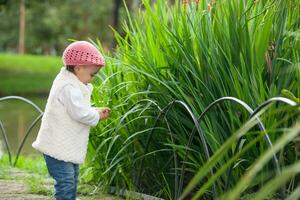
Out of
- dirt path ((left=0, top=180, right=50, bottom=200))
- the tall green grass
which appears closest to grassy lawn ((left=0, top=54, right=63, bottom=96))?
dirt path ((left=0, top=180, right=50, bottom=200))

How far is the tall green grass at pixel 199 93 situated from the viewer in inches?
153

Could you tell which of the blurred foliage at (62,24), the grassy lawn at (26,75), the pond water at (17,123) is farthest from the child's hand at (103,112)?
the blurred foliage at (62,24)

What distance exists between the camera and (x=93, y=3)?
62156 mm

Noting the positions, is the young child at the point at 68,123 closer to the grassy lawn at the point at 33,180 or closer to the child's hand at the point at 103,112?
the child's hand at the point at 103,112

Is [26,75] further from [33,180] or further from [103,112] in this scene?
[103,112]

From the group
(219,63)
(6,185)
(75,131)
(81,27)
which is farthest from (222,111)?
(81,27)

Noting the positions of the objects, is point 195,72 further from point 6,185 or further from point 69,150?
point 6,185

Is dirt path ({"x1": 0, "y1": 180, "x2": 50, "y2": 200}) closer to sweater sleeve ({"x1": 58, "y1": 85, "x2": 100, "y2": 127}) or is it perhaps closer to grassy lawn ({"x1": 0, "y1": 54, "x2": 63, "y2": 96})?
sweater sleeve ({"x1": 58, "y1": 85, "x2": 100, "y2": 127})

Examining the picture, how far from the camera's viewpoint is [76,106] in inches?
163

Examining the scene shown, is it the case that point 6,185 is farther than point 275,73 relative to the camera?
Yes

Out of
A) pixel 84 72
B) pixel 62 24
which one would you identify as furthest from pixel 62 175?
pixel 62 24

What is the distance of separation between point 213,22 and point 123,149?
108cm

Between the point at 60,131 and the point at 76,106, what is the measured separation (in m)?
0.21

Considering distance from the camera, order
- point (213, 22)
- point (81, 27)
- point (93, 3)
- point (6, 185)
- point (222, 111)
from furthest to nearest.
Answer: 1. point (81, 27)
2. point (93, 3)
3. point (6, 185)
4. point (213, 22)
5. point (222, 111)
